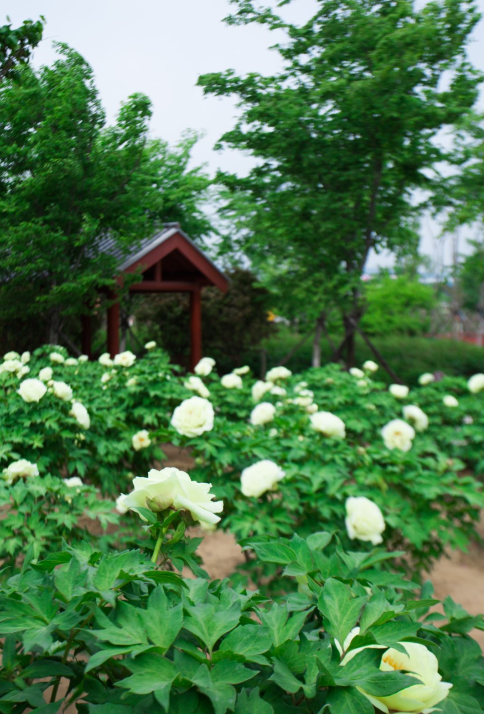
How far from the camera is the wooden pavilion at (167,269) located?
9.67 ft

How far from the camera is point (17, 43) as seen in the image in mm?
1984

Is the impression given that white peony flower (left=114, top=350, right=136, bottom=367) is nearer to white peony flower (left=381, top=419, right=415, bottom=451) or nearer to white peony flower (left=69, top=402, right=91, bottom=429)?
white peony flower (left=69, top=402, right=91, bottom=429)

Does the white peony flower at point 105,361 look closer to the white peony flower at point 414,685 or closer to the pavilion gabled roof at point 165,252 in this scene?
the pavilion gabled roof at point 165,252

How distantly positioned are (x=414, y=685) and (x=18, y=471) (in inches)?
55.0

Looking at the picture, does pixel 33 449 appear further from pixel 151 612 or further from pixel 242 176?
pixel 242 176

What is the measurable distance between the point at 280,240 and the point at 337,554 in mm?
5180

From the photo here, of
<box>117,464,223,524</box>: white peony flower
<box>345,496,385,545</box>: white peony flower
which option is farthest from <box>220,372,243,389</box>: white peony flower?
<box>117,464,223,524</box>: white peony flower

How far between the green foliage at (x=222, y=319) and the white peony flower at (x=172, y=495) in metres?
7.55

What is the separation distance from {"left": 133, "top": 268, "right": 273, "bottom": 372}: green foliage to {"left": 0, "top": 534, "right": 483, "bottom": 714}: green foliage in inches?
300

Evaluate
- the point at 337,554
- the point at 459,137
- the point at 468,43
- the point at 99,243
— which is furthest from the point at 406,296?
the point at 337,554

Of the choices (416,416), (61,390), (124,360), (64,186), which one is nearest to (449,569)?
(416,416)

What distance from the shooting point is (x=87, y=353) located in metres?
3.02

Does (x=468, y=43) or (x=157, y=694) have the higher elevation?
(x=468, y=43)

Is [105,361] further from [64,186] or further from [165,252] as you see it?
[165,252]
